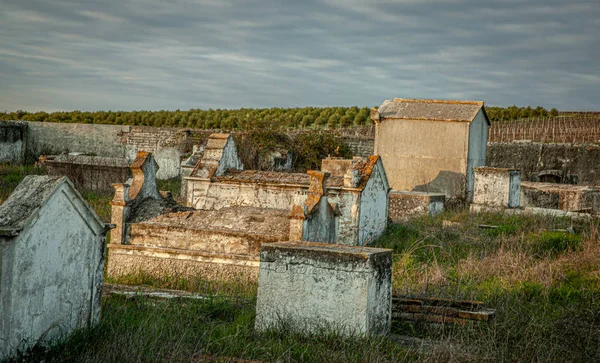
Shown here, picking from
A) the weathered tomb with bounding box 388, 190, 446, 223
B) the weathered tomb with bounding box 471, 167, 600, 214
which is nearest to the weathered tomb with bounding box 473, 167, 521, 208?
the weathered tomb with bounding box 471, 167, 600, 214

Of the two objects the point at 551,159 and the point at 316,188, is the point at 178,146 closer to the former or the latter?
the point at 551,159

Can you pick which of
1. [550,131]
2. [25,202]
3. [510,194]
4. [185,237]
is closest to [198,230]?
[185,237]

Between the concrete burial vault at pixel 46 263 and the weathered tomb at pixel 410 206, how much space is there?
471 inches

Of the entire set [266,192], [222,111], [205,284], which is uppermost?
[222,111]

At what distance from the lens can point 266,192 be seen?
45.8ft

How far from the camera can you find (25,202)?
4.95 m

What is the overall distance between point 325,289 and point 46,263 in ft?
8.02

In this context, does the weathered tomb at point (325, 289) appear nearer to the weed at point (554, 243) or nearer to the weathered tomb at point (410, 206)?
the weed at point (554, 243)

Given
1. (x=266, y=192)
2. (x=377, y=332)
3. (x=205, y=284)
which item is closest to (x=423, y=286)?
(x=377, y=332)

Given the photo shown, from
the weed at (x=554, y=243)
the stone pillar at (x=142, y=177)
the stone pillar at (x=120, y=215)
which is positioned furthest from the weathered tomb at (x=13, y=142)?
the weed at (x=554, y=243)

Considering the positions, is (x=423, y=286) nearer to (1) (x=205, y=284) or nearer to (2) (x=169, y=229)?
(1) (x=205, y=284)

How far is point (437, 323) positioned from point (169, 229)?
525 centimetres

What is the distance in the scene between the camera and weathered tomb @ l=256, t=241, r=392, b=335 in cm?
594

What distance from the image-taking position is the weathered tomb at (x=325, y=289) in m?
5.94
